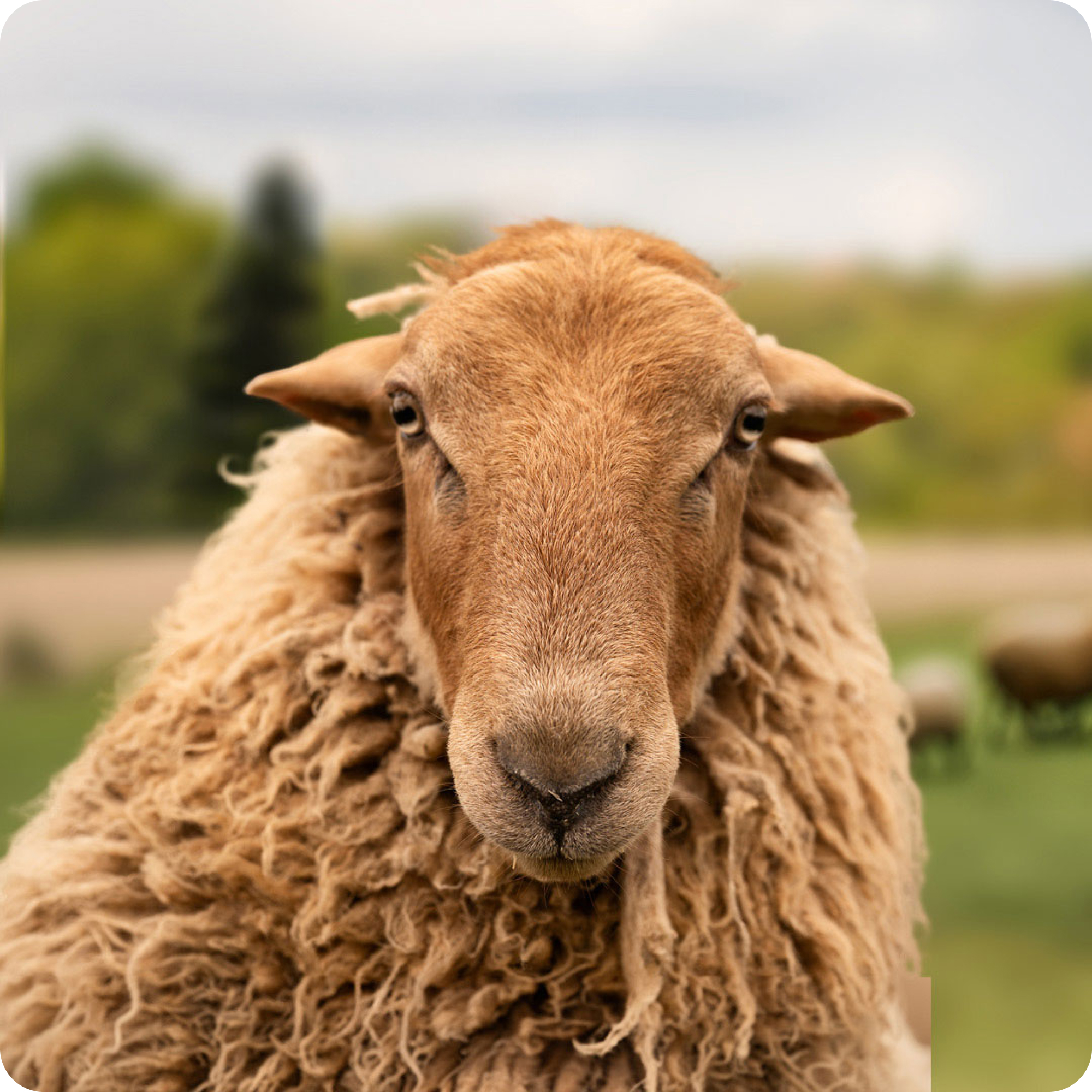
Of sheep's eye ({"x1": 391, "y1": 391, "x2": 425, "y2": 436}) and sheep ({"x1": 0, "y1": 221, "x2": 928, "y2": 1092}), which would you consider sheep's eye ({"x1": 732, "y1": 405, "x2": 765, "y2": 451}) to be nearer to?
sheep ({"x1": 0, "y1": 221, "x2": 928, "y2": 1092})

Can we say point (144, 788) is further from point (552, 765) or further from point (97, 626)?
point (97, 626)

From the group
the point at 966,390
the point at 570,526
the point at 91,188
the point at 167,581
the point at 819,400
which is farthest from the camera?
the point at 966,390

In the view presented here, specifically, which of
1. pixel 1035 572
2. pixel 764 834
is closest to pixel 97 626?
pixel 764 834

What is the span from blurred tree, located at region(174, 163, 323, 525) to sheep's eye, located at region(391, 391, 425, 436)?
125 centimetres

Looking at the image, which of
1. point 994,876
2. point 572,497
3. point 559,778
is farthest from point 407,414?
point 994,876

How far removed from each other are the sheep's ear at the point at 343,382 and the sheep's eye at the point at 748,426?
0.50 meters

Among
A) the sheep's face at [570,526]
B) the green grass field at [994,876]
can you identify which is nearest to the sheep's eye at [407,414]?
the sheep's face at [570,526]

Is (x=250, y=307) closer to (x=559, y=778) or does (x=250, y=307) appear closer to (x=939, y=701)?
(x=559, y=778)

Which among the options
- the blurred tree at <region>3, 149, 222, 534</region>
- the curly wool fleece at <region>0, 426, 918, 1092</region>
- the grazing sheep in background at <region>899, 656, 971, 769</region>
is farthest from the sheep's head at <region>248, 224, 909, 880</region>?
Answer: the grazing sheep in background at <region>899, 656, 971, 769</region>

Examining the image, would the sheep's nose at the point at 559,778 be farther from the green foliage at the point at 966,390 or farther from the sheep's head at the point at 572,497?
the green foliage at the point at 966,390

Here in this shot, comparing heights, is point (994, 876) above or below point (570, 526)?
below

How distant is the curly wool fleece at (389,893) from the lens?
1.39 metres

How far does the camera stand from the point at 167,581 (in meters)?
2.84

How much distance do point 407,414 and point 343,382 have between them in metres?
0.18
